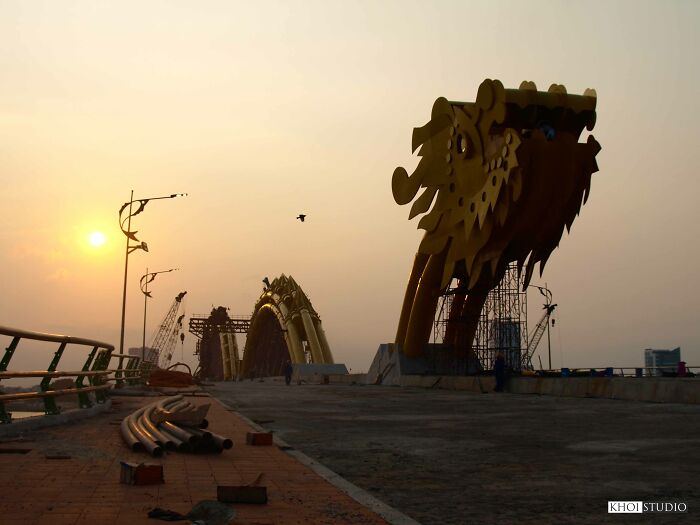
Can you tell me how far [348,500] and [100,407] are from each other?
38.4ft

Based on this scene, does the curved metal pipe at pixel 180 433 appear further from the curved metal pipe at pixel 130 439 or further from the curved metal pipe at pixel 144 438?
the curved metal pipe at pixel 130 439

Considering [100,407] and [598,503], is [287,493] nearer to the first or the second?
[598,503]

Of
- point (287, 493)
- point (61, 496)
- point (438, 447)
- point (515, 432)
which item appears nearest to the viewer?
point (61, 496)

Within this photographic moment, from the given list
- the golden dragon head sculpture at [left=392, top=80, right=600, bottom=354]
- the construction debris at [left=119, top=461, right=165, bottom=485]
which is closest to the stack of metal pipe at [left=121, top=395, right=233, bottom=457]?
the construction debris at [left=119, top=461, right=165, bottom=485]

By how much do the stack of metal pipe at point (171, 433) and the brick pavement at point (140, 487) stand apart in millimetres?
145

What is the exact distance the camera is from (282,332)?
293 ft

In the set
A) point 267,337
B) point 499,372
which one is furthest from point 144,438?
point 267,337

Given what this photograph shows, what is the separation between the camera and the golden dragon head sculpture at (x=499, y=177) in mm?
34594

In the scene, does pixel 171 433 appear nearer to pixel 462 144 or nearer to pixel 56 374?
pixel 56 374

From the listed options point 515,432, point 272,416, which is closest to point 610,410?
point 515,432

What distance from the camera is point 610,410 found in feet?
58.7

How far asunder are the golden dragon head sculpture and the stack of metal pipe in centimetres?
2445

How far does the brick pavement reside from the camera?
584cm

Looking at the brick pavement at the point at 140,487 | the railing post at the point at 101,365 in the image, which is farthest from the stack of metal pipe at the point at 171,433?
the railing post at the point at 101,365
